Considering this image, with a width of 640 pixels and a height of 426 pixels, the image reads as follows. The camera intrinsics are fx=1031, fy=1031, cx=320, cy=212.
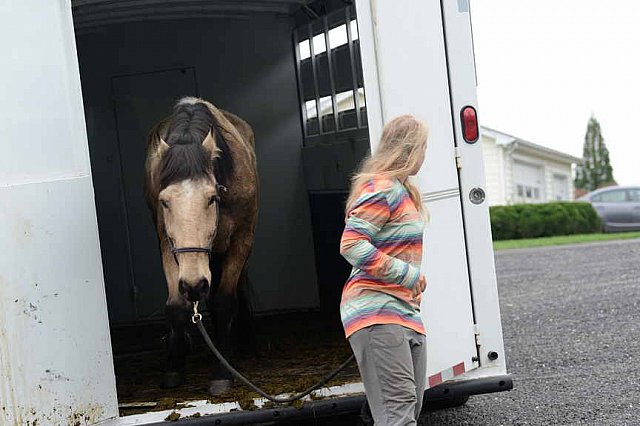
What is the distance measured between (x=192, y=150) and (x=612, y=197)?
80.8 ft

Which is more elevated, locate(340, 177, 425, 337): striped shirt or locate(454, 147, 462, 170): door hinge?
locate(454, 147, 462, 170): door hinge

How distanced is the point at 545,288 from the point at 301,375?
729 centimetres

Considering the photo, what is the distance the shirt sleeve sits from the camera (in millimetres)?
4137

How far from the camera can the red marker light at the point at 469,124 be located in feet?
16.6

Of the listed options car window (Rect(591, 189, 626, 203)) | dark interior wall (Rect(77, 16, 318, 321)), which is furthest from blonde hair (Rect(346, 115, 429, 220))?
car window (Rect(591, 189, 626, 203))

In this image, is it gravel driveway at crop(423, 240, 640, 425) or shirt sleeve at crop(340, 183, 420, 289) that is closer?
shirt sleeve at crop(340, 183, 420, 289)

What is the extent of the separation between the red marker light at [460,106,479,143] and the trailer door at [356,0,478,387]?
0.07 m

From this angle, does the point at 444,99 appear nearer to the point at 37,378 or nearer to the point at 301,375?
the point at 301,375

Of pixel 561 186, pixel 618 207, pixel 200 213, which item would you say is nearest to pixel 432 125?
pixel 200 213

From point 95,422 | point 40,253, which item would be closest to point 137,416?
point 95,422

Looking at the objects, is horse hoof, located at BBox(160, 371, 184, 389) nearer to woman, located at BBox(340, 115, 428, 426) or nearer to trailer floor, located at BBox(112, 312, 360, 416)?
trailer floor, located at BBox(112, 312, 360, 416)

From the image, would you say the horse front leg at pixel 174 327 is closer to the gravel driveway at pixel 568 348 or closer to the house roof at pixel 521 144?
the gravel driveway at pixel 568 348

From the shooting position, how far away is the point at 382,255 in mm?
4152

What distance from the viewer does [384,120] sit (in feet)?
15.9
